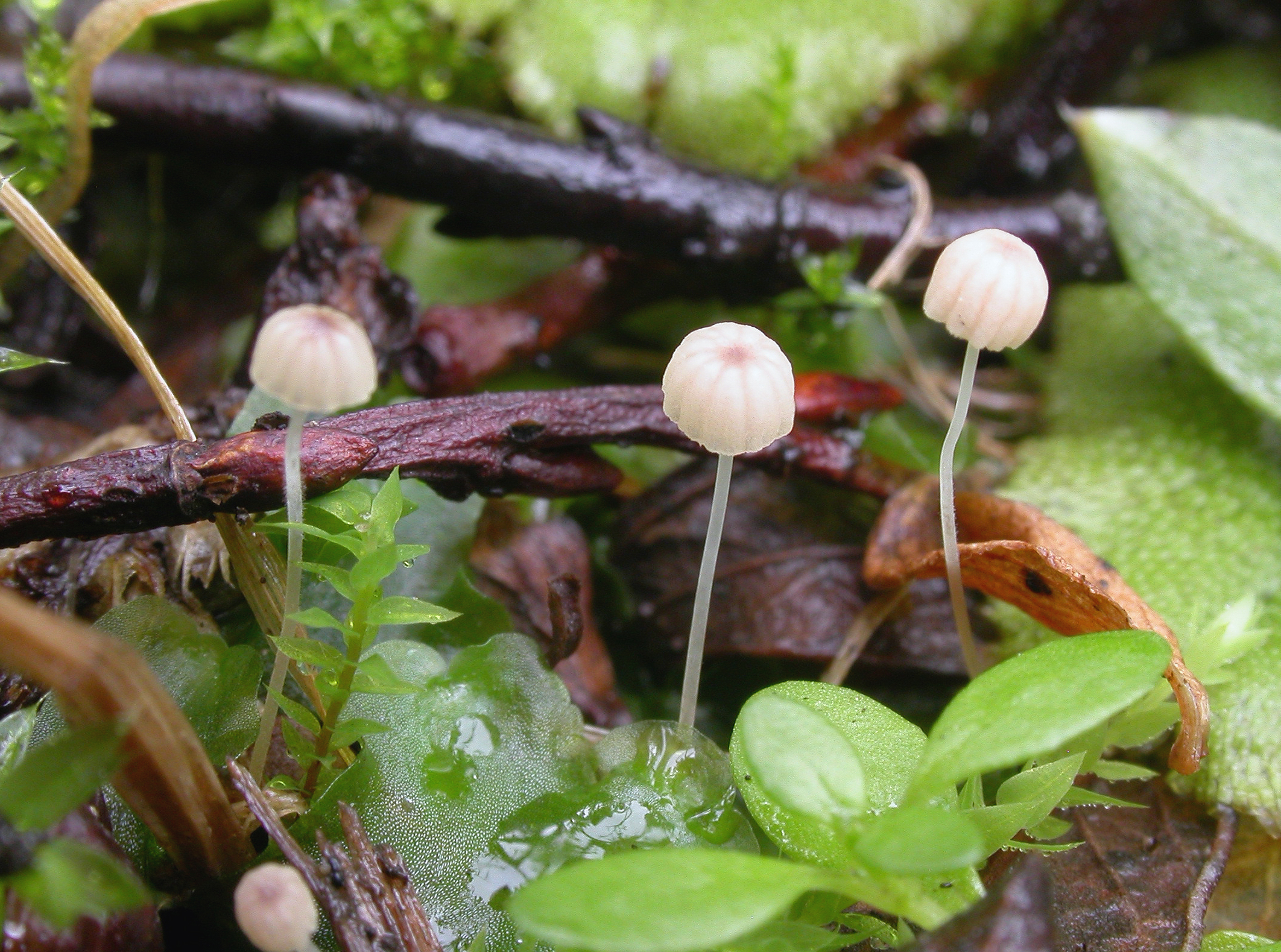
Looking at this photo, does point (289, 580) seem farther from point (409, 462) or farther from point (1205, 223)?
point (1205, 223)

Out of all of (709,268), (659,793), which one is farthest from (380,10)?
(659,793)

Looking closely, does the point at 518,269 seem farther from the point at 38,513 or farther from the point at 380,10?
the point at 38,513

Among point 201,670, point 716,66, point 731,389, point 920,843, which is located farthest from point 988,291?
point 716,66

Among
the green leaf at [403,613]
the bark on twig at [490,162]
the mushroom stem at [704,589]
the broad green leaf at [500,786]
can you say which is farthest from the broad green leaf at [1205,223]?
the green leaf at [403,613]

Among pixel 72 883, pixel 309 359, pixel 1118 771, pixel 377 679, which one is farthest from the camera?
pixel 1118 771

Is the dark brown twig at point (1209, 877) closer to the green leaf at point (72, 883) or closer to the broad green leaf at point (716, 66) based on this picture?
the green leaf at point (72, 883)
